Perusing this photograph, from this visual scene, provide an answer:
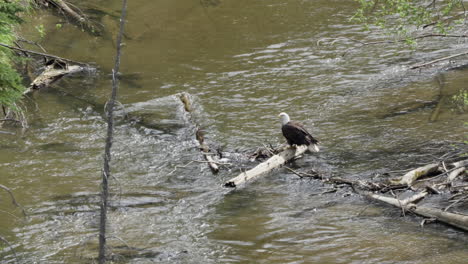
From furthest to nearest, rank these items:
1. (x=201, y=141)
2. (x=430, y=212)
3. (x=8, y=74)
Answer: (x=201, y=141) < (x=430, y=212) < (x=8, y=74)

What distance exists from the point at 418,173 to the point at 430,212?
1214mm

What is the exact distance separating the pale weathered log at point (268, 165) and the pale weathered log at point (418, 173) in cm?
223

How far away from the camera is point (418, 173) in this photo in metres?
9.03

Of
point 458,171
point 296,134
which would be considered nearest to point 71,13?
point 296,134

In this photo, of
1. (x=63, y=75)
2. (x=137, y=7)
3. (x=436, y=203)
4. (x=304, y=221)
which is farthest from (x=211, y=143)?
(x=137, y=7)

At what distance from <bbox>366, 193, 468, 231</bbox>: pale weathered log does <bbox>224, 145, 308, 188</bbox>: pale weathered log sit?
6.74 ft

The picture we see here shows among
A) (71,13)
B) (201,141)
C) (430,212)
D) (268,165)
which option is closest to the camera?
(430,212)

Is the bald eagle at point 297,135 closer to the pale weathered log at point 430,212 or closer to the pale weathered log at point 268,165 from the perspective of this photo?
the pale weathered log at point 268,165

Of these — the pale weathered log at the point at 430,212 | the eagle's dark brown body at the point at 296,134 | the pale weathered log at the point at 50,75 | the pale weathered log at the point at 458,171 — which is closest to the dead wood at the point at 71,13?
the pale weathered log at the point at 50,75

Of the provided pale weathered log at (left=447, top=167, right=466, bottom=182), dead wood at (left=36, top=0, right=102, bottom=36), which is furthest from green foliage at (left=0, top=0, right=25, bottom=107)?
dead wood at (left=36, top=0, right=102, bottom=36)

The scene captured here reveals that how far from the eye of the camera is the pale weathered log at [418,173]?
884 centimetres

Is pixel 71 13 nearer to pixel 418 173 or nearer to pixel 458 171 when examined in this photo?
pixel 418 173

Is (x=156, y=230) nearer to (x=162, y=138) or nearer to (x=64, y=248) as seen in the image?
(x=64, y=248)

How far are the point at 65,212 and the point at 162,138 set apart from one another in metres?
3.36
